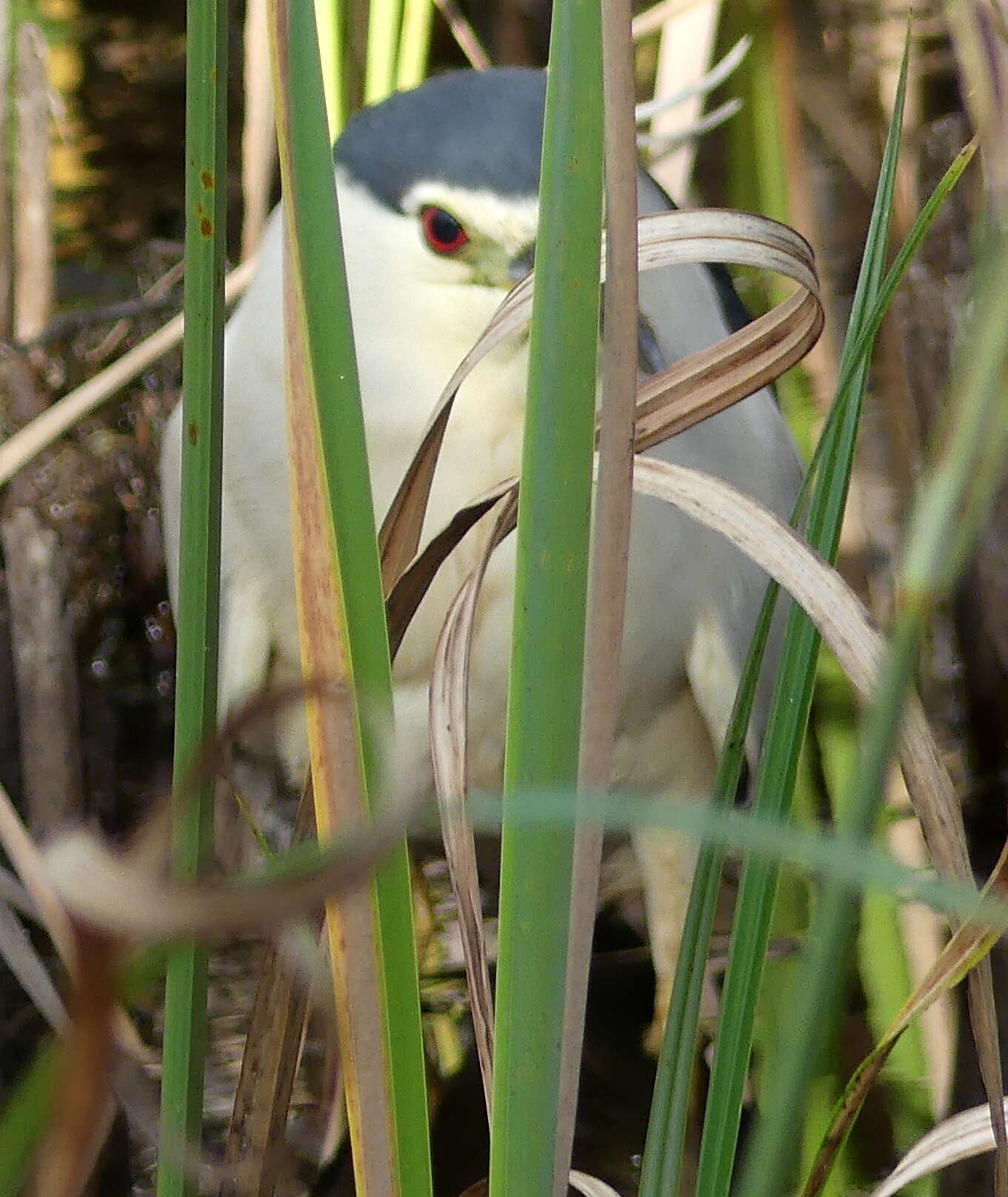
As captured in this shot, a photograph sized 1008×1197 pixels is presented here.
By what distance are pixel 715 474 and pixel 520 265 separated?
0.22 meters

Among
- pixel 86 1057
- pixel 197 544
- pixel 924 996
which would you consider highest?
pixel 197 544

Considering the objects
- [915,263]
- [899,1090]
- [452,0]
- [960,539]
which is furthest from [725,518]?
[452,0]

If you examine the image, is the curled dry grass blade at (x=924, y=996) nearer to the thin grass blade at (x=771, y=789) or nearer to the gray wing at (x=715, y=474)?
the thin grass blade at (x=771, y=789)

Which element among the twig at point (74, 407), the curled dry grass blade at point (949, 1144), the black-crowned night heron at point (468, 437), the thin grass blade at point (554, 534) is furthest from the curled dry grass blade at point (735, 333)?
the twig at point (74, 407)

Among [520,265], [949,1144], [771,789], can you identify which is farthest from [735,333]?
[520,265]

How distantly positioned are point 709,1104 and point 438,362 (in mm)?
613

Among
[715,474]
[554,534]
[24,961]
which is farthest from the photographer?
[715,474]

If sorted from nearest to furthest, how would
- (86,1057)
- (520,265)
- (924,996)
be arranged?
(86,1057) < (924,996) < (520,265)

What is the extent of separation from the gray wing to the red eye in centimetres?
14

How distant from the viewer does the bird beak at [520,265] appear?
1.00m

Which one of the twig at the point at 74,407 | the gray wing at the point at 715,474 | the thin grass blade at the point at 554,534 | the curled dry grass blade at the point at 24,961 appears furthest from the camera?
the gray wing at the point at 715,474

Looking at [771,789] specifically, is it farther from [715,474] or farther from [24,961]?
[715,474]

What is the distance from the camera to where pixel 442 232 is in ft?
3.40

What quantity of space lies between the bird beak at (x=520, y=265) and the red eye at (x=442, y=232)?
0.04 metres
